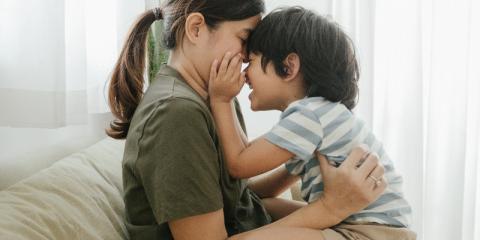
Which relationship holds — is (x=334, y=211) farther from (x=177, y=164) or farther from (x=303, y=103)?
(x=177, y=164)

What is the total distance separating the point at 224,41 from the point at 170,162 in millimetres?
349

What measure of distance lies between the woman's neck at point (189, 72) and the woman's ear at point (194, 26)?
0.18 ft

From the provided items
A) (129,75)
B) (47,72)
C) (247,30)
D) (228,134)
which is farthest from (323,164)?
(47,72)

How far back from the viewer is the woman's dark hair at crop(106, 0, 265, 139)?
1.22 metres

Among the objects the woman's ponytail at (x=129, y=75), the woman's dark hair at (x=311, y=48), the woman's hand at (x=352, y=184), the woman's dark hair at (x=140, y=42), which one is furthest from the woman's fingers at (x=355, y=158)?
the woman's ponytail at (x=129, y=75)

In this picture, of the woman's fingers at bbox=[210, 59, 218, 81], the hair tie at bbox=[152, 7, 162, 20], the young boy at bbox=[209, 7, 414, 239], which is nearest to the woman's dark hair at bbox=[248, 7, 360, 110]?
the young boy at bbox=[209, 7, 414, 239]

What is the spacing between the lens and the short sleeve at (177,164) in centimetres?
101

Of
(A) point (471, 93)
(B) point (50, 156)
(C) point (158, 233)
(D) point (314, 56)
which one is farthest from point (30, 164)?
(A) point (471, 93)

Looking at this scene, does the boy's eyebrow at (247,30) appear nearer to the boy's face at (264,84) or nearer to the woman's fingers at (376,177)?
the boy's face at (264,84)

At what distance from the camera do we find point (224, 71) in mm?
1240

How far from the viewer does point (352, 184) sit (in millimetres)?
1184

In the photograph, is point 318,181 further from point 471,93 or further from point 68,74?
point 471,93

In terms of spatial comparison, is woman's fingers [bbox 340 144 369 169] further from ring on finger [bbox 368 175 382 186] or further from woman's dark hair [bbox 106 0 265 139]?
woman's dark hair [bbox 106 0 265 139]

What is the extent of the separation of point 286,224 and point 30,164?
67cm
